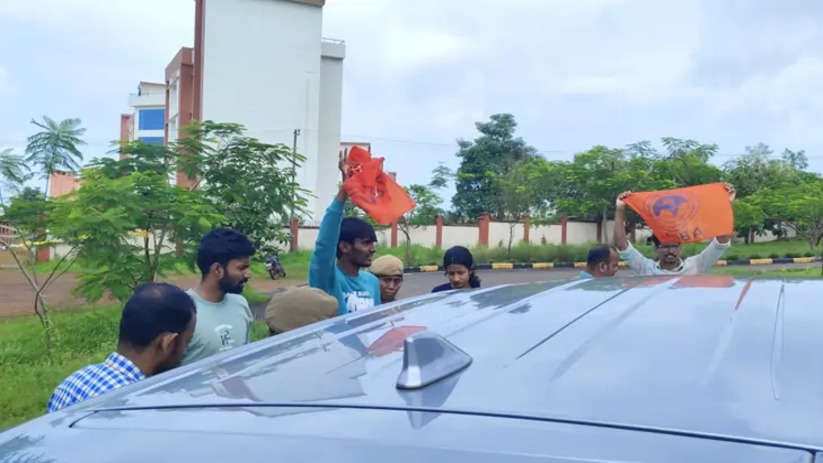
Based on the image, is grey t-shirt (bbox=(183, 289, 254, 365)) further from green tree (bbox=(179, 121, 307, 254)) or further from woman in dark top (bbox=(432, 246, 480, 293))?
green tree (bbox=(179, 121, 307, 254))

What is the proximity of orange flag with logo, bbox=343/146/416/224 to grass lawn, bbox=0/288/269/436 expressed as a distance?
5.91 ft

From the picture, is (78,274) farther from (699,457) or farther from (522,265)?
Result: (522,265)

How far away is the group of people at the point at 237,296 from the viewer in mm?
2545

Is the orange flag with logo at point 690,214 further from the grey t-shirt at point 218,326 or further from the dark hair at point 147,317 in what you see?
the dark hair at point 147,317

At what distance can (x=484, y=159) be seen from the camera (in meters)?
41.6

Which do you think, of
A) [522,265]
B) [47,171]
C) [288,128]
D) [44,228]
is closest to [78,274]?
[44,228]

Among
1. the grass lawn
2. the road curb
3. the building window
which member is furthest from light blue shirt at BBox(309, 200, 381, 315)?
the building window

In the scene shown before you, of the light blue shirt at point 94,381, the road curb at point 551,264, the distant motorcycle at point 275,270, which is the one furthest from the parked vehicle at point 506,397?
the road curb at point 551,264

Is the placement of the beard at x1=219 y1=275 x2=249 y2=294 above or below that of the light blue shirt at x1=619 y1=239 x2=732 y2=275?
below

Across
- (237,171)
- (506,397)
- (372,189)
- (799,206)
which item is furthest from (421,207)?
(506,397)

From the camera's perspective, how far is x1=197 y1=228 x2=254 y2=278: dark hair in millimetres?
3443

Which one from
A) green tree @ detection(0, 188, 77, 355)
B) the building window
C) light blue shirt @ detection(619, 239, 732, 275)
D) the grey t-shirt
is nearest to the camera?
the grey t-shirt

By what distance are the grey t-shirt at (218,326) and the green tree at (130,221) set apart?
5.11 meters

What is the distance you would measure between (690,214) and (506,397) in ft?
14.2
